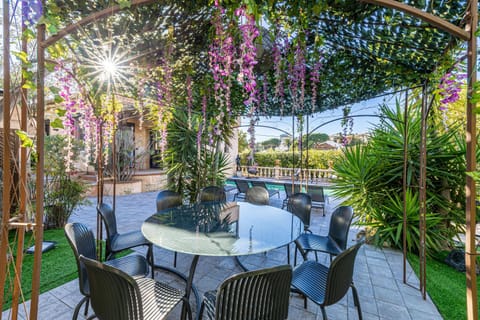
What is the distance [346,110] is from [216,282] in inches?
142

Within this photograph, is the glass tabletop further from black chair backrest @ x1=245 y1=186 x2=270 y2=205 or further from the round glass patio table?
black chair backrest @ x1=245 y1=186 x2=270 y2=205

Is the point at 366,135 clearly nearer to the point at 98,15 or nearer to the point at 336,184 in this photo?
the point at 336,184

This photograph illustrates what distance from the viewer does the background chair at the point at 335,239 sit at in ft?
7.09

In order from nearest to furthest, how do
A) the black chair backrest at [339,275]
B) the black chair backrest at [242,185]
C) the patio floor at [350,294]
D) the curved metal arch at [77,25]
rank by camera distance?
the curved metal arch at [77,25] < the black chair backrest at [339,275] < the patio floor at [350,294] < the black chair backrest at [242,185]

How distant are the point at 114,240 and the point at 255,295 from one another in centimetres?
182

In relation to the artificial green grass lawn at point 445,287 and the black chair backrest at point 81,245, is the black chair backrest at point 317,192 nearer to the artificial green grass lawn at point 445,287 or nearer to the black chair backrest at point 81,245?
the artificial green grass lawn at point 445,287

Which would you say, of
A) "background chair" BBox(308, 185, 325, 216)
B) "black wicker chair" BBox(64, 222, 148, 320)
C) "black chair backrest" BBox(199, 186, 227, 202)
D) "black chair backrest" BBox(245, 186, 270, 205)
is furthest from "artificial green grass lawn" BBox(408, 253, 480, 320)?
"black chair backrest" BBox(199, 186, 227, 202)

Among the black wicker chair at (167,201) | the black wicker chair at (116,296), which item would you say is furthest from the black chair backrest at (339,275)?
the black wicker chair at (167,201)

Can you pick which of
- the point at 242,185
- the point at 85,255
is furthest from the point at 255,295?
the point at 242,185

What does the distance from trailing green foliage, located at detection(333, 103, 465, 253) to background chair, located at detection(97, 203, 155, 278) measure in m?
3.17

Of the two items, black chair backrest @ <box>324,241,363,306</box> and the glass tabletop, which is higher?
the glass tabletop

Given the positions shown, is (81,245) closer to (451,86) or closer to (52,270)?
(52,270)

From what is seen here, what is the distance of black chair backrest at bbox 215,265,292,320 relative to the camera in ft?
3.65

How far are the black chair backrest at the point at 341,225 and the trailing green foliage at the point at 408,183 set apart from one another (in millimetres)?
1299
